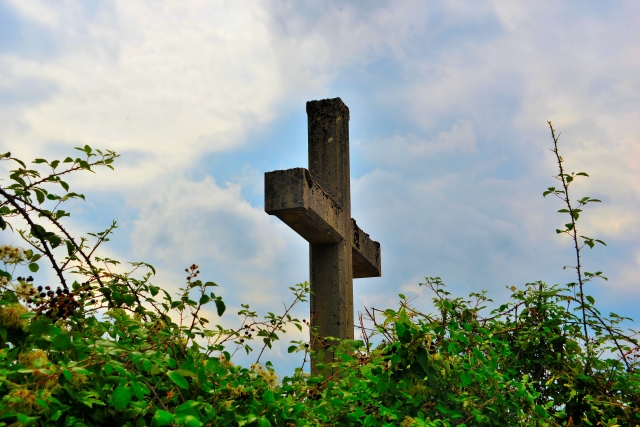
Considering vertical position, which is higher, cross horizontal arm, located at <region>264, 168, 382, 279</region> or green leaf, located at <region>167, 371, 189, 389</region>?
cross horizontal arm, located at <region>264, 168, 382, 279</region>

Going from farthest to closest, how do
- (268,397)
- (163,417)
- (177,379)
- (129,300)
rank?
(129,300) < (268,397) < (177,379) < (163,417)

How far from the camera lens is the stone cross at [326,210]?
4.47m

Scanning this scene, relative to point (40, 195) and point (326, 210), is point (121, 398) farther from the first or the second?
point (326, 210)

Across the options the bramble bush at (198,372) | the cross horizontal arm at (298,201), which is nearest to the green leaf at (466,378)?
the bramble bush at (198,372)

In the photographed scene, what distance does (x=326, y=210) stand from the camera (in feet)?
16.0

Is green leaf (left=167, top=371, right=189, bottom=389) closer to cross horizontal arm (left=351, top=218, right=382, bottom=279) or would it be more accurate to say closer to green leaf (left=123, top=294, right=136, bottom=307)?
green leaf (left=123, top=294, right=136, bottom=307)

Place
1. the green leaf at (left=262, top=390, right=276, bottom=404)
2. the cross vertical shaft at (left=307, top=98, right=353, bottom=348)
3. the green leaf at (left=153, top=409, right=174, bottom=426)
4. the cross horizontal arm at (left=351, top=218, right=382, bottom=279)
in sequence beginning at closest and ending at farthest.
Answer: the green leaf at (left=153, top=409, right=174, bottom=426), the green leaf at (left=262, top=390, right=276, bottom=404), the cross vertical shaft at (left=307, top=98, right=353, bottom=348), the cross horizontal arm at (left=351, top=218, right=382, bottom=279)

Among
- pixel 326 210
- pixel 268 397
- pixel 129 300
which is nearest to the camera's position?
pixel 268 397

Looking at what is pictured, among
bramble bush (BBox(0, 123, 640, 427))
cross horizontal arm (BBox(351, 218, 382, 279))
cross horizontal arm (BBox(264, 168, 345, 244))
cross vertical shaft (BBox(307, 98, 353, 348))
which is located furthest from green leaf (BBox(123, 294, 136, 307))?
cross horizontal arm (BBox(351, 218, 382, 279))

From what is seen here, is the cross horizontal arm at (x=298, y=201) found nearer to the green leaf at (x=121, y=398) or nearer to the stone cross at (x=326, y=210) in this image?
the stone cross at (x=326, y=210)

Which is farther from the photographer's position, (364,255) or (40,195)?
(364,255)

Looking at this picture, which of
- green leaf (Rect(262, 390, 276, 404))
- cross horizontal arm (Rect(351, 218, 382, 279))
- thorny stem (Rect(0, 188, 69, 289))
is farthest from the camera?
cross horizontal arm (Rect(351, 218, 382, 279))

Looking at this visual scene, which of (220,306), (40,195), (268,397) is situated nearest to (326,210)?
(220,306)

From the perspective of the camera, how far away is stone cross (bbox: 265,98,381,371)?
447 cm
